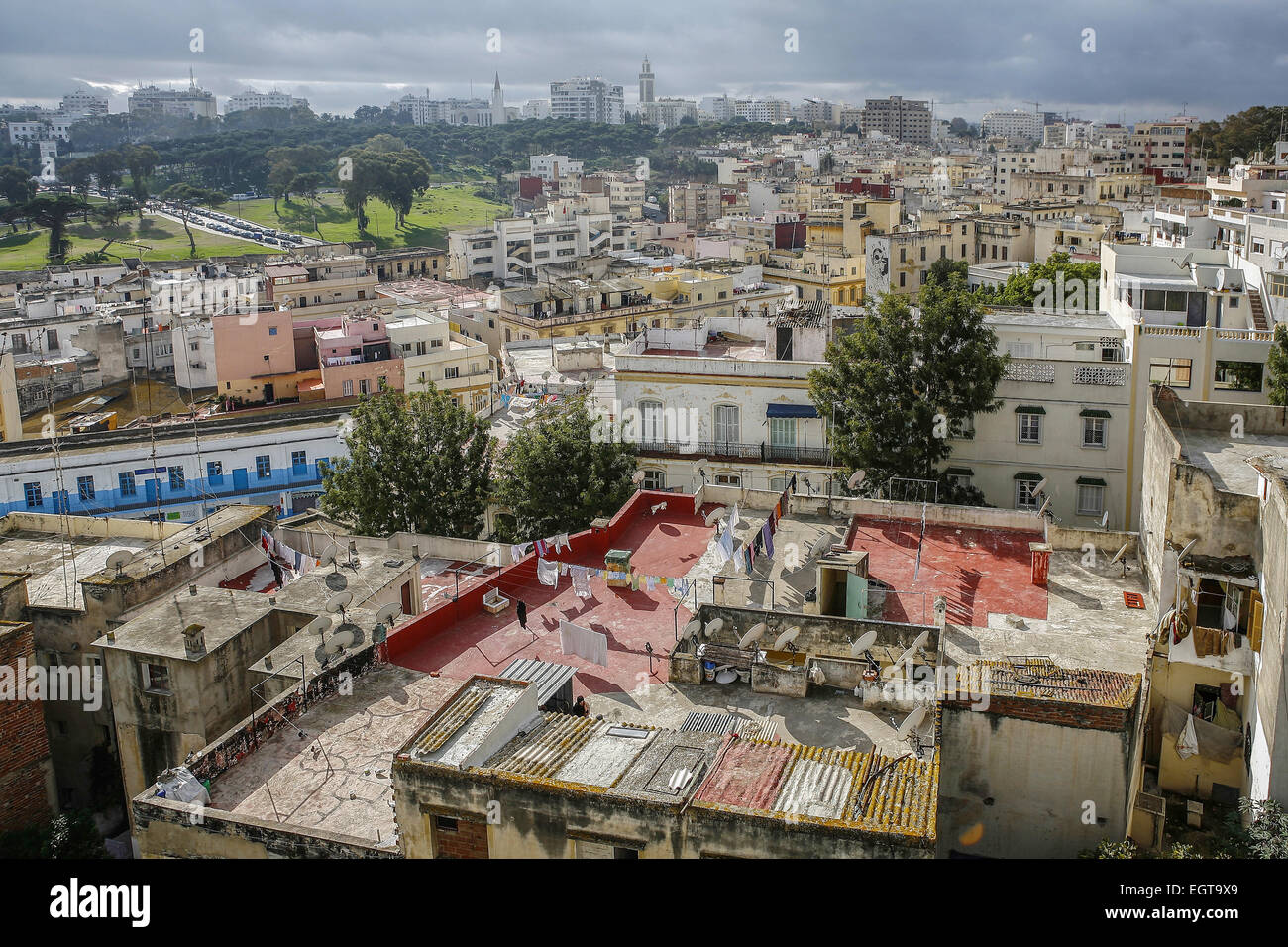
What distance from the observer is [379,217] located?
11894 centimetres

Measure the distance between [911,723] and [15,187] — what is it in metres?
121

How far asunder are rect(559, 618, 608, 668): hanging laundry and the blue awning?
41.1 ft

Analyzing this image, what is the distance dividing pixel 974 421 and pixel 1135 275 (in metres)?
9.11

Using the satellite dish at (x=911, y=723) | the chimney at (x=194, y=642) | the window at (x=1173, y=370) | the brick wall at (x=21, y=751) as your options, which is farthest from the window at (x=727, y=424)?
the brick wall at (x=21, y=751)

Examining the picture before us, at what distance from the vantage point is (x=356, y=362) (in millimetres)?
46906

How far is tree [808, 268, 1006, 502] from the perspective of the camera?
2411cm

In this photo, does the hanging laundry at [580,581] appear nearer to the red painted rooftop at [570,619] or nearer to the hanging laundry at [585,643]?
the red painted rooftop at [570,619]

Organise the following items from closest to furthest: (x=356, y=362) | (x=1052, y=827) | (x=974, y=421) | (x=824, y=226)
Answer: (x=1052, y=827), (x=974, y=421), (x=356, y=362), (x=824, y=226)

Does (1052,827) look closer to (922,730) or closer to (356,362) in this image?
(922,730)

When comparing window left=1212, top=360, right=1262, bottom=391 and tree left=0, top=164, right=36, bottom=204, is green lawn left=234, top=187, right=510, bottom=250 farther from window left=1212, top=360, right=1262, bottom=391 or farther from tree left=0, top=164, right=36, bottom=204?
window left=1212, top=360, right=1262, bottom=391

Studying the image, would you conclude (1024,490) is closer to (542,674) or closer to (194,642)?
(542,674)

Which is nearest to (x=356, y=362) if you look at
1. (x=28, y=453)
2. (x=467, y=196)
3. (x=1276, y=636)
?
(x=28, y=453)

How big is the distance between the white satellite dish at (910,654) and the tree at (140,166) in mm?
110954

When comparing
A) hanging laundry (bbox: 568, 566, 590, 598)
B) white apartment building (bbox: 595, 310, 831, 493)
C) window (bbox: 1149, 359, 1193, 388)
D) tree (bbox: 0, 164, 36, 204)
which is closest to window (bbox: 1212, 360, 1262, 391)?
window (bbox: 1149, 359, 1193, 388)
